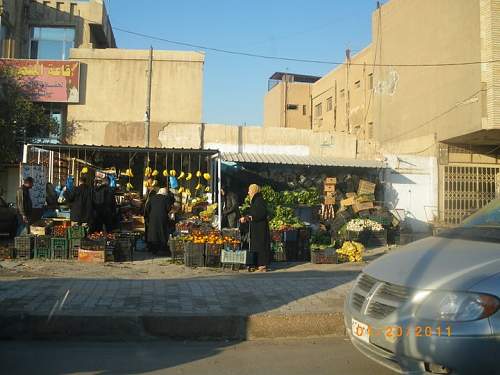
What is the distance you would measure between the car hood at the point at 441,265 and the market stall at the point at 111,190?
784 centimetres

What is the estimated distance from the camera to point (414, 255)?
4.15 meters

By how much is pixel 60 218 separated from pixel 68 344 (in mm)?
7398

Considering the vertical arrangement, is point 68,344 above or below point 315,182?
below

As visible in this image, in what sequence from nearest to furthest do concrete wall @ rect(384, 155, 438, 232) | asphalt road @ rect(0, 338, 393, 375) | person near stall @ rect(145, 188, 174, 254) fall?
asphalt road @ rect(0, 338, 393, 375), person near stall @ rect(145, 188, 174, 254), concrete wall @ rect(384, 155, 438, 232)

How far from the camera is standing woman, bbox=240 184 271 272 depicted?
10.1 meters

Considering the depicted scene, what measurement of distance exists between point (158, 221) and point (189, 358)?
7.21m

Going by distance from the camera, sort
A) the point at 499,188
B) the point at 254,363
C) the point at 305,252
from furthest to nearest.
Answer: the point at 499,188 → the point at 305,252 → the point at 254,363

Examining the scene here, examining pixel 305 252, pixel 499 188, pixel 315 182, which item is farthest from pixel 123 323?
pixel 499 188

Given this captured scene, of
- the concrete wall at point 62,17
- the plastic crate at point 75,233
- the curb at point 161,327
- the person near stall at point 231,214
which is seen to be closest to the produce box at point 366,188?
the person near stall at point 231,214

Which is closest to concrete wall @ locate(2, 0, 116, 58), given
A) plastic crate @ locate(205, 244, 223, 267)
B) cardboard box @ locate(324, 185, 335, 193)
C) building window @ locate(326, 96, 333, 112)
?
cardboard box @ locate(324, 185, 335, 193)

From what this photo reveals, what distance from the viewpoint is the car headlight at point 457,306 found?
11.0 ft

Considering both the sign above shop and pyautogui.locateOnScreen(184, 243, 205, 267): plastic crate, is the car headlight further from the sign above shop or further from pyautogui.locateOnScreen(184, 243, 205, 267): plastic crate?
the sign above shop

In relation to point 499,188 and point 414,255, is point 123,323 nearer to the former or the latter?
point 414,255

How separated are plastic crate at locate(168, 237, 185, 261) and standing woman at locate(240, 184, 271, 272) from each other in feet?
5.30
